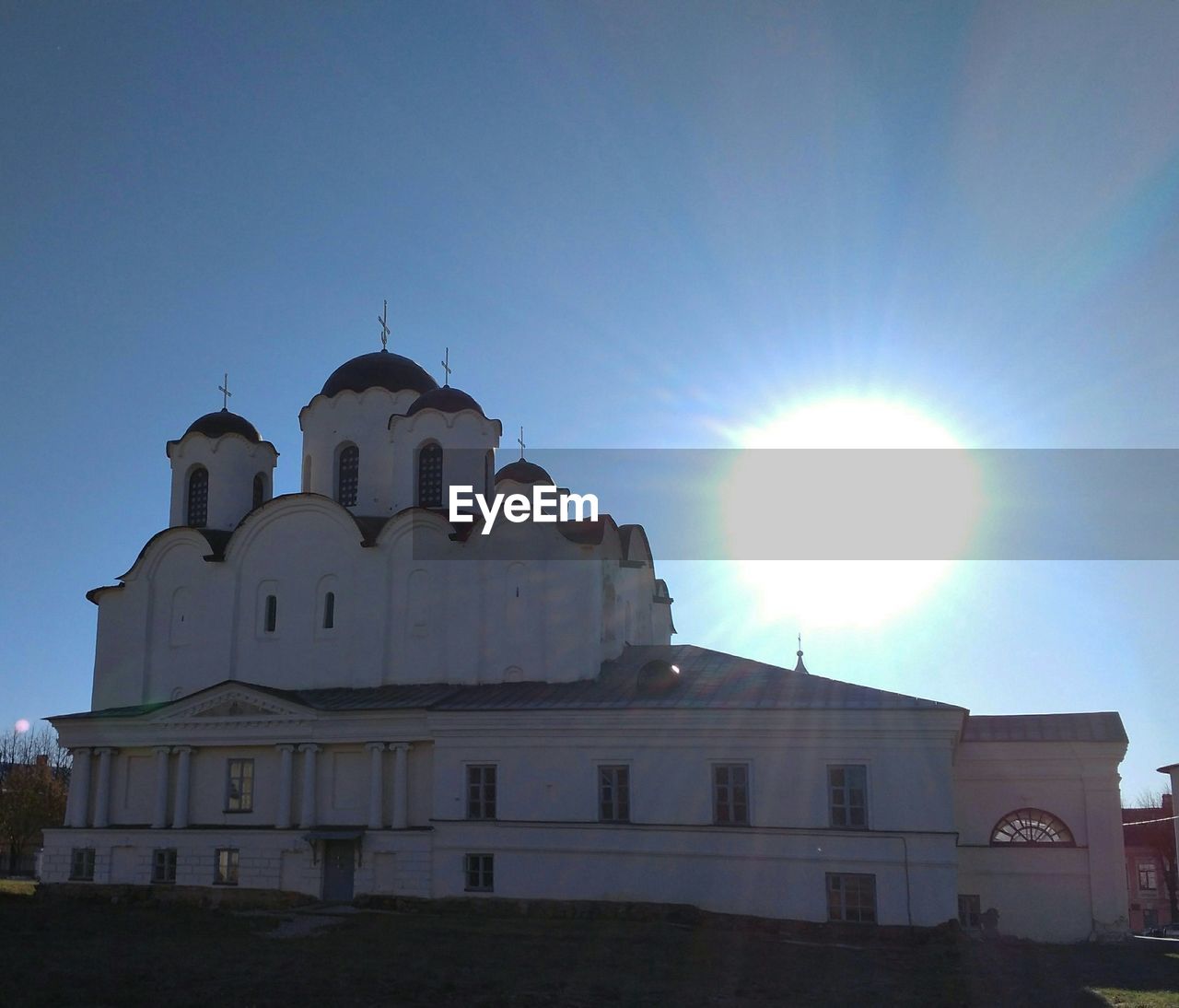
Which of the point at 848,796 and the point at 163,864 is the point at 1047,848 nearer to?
the point at 848,796

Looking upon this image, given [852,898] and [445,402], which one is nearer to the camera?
[852,898]

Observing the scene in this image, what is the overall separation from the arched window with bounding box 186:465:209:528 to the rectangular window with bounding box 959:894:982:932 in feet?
70.9

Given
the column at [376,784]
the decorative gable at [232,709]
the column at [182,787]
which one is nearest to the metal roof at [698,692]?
the column at [376,784]

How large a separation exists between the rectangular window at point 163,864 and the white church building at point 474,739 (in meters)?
0.08

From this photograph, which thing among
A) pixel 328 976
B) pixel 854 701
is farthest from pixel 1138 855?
pixel 328 976

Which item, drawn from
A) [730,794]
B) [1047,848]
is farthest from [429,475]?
[1047,848]

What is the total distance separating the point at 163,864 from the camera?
95.9ft

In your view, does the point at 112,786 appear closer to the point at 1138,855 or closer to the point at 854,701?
the point at 854,701

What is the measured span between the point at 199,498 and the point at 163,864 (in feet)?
34.0

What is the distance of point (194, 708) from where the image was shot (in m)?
29.4

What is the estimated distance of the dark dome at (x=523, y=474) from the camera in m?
37.7

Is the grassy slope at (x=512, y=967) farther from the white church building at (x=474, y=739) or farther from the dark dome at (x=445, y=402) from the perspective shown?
the dark dome at (x=445, y=402)

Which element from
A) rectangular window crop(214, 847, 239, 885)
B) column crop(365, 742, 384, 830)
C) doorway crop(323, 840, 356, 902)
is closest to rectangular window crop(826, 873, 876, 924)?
column crop(365, 742, 384, 830)

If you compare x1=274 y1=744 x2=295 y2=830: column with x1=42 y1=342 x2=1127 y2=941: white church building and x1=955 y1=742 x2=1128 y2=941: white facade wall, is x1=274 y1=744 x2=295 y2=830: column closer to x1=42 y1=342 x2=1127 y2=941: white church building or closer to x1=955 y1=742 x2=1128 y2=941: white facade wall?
x1=42 y1=342 x2=1127 y2=941: white church building
